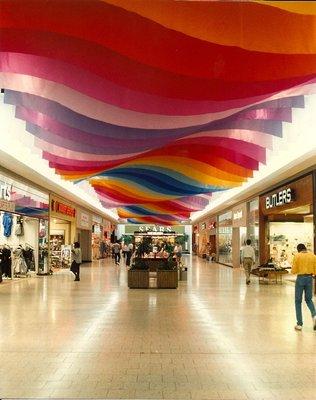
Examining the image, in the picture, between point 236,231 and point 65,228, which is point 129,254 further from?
point 236,231

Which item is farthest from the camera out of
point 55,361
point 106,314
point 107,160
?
point 107,160

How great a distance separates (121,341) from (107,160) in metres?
4.99

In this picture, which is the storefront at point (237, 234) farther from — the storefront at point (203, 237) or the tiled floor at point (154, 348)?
the tiled floor at point (154, 348)

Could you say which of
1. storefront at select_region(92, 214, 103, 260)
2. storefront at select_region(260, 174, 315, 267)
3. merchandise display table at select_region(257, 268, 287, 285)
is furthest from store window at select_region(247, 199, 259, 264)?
storefront at select_region(92, 214, 103, 260)

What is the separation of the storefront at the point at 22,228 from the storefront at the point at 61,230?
1.67 m

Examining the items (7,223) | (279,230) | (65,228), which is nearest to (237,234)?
(279,230)

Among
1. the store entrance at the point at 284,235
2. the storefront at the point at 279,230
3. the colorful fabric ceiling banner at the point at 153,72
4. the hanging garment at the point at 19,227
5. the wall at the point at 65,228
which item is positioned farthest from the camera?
the wall at the point at 65,228

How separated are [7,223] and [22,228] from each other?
136 centimetres

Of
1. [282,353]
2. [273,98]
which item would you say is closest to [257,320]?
[282,353]

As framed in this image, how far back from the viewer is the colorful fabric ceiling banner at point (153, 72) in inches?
191

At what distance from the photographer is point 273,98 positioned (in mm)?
7367

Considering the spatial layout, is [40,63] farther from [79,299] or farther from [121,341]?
[79,299]

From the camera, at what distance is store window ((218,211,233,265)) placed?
89.6ft

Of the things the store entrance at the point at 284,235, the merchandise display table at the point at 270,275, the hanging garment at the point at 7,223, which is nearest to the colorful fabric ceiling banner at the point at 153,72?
the merchandise display table at the point at 270,275
